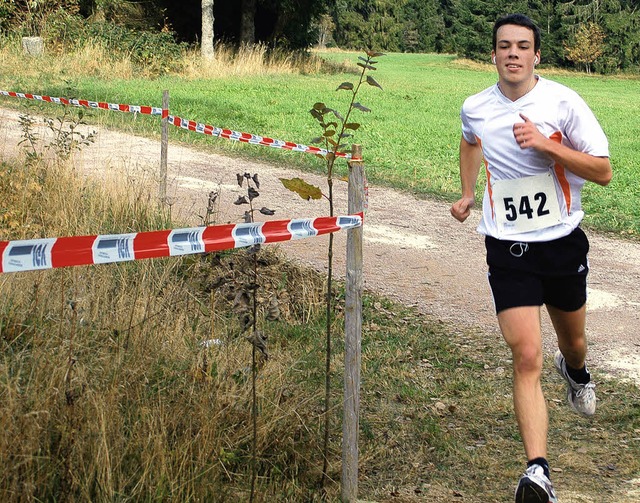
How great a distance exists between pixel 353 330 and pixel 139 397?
959 millimetres

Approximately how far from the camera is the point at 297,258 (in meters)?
9.50

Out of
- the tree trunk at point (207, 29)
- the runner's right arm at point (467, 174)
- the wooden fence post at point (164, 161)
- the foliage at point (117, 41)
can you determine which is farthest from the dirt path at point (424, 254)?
the tree trunk at point (207, 29)

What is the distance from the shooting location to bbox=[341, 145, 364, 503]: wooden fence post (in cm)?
454

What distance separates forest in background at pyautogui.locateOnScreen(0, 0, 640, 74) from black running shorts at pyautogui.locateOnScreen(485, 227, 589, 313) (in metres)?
27.2

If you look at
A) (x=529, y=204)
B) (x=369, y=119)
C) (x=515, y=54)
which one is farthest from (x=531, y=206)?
(x=369, y=119)

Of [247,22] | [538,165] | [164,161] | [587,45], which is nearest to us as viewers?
[538,165]

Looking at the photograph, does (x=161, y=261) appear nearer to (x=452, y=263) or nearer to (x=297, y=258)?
(x=297, y=258)

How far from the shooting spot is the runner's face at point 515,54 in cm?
480

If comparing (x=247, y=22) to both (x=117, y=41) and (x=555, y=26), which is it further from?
(x=555, y=26)

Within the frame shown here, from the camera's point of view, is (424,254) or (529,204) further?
(424,254)

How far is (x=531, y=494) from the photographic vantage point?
4223 mm

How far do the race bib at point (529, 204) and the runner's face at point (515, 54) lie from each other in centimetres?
47

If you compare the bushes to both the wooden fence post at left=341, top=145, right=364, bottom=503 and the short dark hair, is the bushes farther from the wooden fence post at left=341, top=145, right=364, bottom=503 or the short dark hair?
the wooden fence post at left=341, top=145, right=364, bottom=503

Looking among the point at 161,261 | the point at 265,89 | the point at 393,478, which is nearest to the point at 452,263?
the point at 161,261
